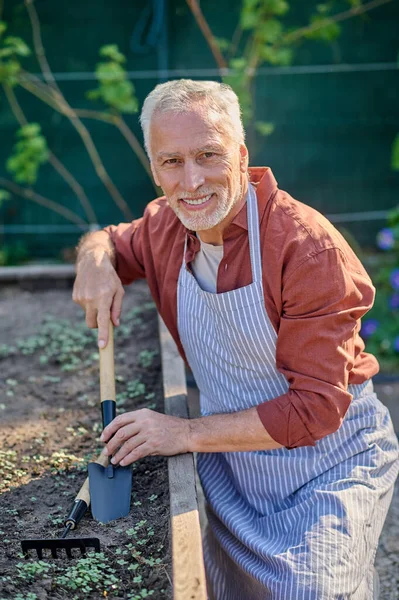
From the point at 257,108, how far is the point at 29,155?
1.62 m

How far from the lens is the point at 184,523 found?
195 centimetres

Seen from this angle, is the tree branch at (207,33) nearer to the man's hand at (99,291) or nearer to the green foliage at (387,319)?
the green foliage at (387,319)

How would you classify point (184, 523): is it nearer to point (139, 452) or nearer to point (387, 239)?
point (139, 452)

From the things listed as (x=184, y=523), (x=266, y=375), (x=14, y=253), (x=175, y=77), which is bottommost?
(x=184, y=523)

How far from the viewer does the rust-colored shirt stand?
208cm

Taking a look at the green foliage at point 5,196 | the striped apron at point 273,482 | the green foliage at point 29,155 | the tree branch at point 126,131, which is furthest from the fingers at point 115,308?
the green foliage at point 5,196

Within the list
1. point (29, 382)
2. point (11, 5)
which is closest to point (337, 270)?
A: point (29, 382)

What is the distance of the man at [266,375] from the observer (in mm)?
2092

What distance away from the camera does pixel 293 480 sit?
7.55 ft

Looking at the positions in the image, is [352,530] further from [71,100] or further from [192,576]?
[71,100]

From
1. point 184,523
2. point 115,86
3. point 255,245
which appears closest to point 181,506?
point 184,523

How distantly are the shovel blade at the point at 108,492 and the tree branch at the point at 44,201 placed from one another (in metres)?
3.56

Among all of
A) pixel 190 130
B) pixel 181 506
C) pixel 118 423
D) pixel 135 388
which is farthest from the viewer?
pixel 135 388

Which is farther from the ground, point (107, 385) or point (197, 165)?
point (197, 165)
